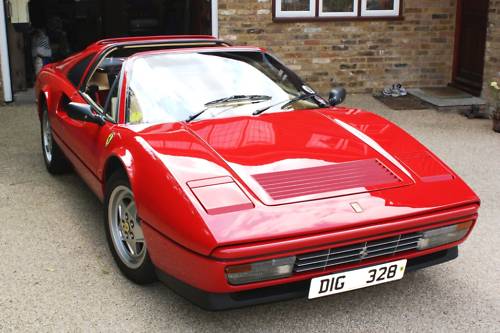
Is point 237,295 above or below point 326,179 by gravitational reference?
below

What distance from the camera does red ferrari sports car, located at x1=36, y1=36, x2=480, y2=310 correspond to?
288cm

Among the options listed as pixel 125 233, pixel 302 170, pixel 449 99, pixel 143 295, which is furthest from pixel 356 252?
pixel 449 99

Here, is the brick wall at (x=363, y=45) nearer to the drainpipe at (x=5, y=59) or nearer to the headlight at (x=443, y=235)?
the drainpipe at (x=5, y=59)

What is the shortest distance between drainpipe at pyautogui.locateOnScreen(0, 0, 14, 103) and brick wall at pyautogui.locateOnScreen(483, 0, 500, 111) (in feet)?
22.4

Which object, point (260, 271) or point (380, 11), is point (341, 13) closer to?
point (380, 11)

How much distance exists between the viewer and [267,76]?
4410 millimetres

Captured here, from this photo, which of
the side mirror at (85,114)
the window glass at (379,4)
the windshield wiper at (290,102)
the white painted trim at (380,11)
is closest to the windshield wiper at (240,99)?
the windshield wiper at (290,102)

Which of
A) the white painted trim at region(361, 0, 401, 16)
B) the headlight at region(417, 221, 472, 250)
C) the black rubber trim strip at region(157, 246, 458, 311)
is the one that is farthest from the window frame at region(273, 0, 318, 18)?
the black rubber trim strip at region(157, 246, 458, 311)

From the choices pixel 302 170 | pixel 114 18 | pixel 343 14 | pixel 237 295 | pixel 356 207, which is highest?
pixel 343 14

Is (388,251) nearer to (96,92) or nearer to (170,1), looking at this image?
(96,92)

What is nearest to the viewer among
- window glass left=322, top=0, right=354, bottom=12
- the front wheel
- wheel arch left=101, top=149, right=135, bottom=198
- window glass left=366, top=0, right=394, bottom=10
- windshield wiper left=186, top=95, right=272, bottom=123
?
wheel arch left=101, top=149, right=135, bottom=198

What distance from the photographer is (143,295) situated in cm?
352

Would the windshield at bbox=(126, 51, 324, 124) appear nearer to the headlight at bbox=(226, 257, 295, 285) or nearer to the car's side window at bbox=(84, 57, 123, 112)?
the car's side window at bbox=(84, 57, 123, 112)

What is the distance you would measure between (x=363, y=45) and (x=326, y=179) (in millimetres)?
7384
